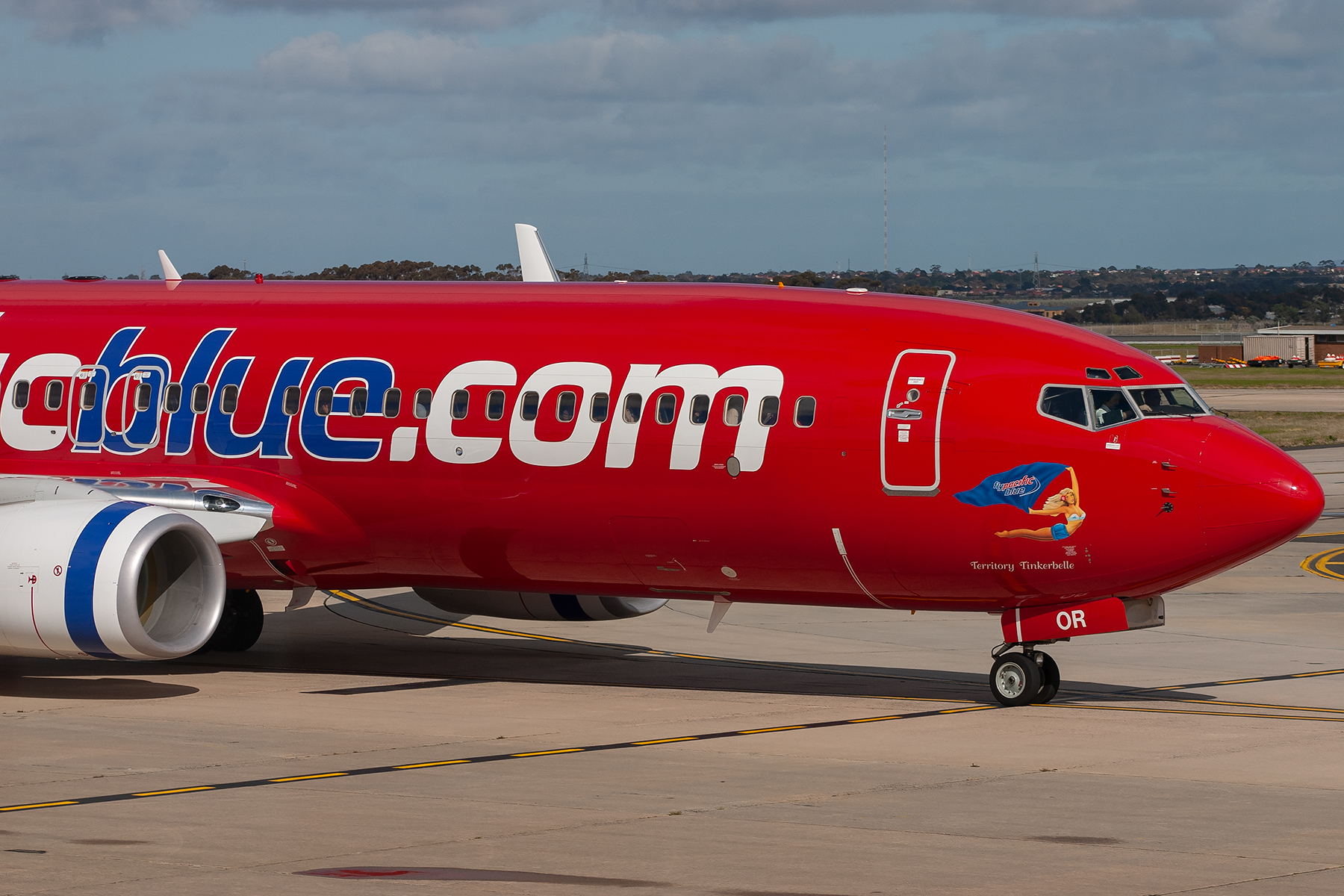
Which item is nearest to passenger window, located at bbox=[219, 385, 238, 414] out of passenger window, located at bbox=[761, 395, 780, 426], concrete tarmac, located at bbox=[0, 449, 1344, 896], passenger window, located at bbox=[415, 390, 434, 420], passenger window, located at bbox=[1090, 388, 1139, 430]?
passenger window, located at bbox=[415, 390, 434, 420]

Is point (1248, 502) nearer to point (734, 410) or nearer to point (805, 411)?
point (805, 411)

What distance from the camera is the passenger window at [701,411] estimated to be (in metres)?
20.7

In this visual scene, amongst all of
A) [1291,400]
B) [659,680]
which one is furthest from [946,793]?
[1291,400]

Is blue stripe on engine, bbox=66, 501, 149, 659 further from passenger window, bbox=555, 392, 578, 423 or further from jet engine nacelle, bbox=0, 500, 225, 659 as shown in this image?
passenger window, bbox=555, 392, 578, 423

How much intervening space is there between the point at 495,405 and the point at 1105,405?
7.26m

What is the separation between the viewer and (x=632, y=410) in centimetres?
2103

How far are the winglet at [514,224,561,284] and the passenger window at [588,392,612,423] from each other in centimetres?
635

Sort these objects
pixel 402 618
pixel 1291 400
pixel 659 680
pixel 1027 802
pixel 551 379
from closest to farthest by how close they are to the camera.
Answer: pixel 1027 802
pixel 551 379
pixel 659 680
pixel 402 618
pixel 1291 400

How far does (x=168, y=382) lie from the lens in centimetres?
2330

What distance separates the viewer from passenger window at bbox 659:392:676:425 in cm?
2086

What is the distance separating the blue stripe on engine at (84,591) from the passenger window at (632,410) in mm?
6111

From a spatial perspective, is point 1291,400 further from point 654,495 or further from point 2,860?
point 2,860

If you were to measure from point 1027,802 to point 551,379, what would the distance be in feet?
28.1

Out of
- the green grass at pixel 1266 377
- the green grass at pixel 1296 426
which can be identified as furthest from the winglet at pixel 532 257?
the green grass at pixel 1266 377
